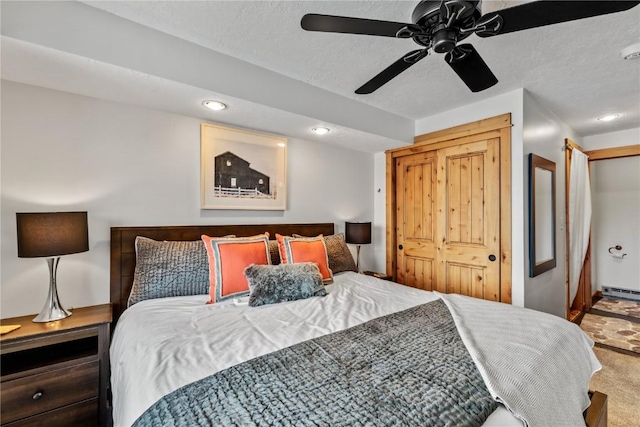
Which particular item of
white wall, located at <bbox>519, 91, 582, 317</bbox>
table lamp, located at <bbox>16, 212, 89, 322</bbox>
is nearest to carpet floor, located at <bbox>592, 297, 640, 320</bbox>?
white wall, located at <bbox>519, 91, 582, 317</bbox>

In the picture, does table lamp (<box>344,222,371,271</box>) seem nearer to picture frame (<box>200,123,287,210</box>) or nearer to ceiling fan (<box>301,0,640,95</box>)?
picture frame (<box>200,123,287,210</box>)

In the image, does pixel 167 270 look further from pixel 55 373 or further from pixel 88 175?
pixel 88 175

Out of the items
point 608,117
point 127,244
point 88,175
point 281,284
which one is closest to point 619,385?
point 608,117

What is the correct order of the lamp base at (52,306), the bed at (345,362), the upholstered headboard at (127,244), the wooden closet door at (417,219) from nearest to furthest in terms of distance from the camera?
1. the bed at (345,362)
2. the lamp base at (52,306)
3. the upholstered headboard at (127,244)
4. the wooden closet door at (417,219)

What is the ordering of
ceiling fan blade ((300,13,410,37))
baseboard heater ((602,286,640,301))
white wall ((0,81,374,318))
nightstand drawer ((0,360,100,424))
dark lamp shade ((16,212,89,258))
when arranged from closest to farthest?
1. ceiling fan blade ((300,13,410,37))
2. nightstand drawer ((0,360,100,424))
3. dark lamp shade ((16,212,89,258))
4. white wall ((0,81,374,318))
5. baseboard heater ((602,286,640,301))

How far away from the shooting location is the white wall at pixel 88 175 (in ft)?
5.87

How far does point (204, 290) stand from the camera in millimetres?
2119

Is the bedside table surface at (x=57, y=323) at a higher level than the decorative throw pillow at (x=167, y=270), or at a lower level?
lower

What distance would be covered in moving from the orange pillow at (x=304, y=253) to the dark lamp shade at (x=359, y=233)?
36.1 inches

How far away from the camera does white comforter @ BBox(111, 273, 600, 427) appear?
1.03m

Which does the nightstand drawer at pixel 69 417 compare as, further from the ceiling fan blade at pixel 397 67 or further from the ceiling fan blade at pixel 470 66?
the ceiling fan blade at pixel 470 66

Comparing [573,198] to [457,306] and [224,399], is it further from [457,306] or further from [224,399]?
[224,399]

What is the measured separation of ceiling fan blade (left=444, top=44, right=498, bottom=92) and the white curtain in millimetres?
2648

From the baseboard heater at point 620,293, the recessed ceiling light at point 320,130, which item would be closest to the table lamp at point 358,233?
the recessed ceiling light at point 320,130
